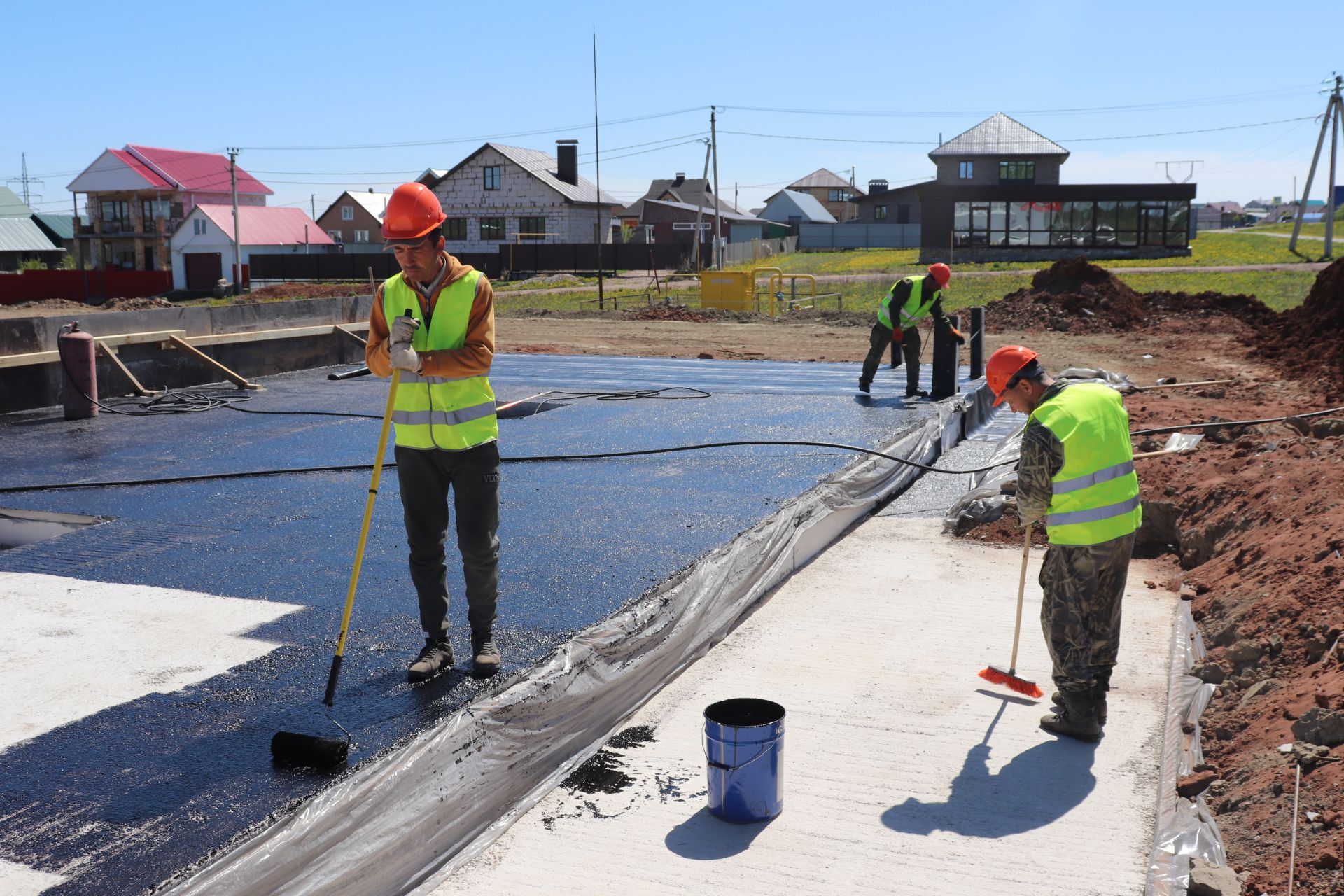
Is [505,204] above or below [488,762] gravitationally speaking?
above

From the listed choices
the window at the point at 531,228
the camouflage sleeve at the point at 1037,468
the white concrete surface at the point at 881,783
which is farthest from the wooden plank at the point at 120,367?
the window at the point at 531,228

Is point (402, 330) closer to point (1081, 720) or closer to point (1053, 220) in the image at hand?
point (1081, 720)

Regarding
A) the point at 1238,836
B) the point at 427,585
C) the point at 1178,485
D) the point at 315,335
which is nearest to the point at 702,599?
the point at 427,585

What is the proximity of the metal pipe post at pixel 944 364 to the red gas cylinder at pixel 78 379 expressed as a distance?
8545 millimetres

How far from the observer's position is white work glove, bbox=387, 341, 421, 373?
13.5ft

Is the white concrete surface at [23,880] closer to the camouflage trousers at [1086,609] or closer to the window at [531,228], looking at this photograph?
the camouflage trousers at [1086,609]

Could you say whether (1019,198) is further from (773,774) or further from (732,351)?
(773,774)

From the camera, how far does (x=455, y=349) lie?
4352mm

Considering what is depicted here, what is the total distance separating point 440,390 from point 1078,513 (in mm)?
2571

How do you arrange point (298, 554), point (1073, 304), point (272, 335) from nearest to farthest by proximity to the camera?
1. point (298, 554)
2. point (272, 335)
3. point (1073, 304)

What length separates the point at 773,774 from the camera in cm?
397

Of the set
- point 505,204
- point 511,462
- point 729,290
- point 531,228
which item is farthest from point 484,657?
point 505,204

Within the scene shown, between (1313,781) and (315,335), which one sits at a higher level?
(315,335)

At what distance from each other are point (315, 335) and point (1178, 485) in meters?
11.6
